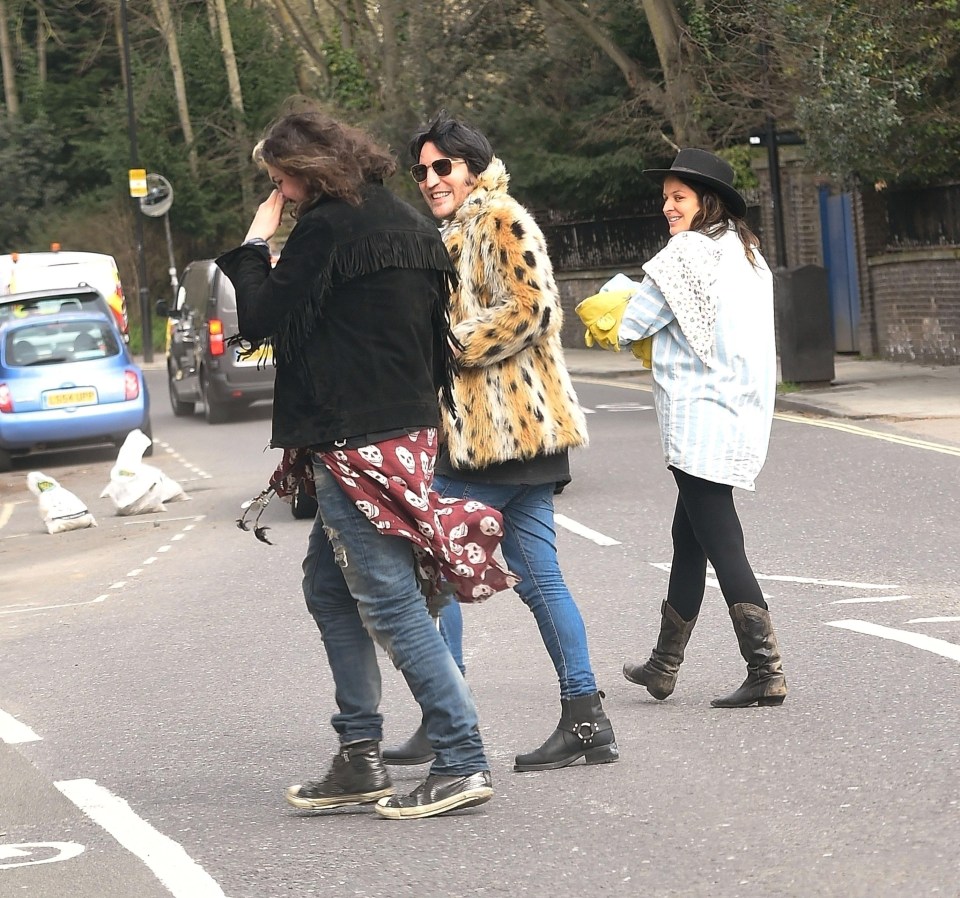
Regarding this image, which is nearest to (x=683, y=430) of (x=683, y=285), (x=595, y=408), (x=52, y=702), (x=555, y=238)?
(x=683, y=285)

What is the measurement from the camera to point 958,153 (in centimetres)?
2048

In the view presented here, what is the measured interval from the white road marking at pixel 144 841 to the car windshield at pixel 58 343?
45.1 feet

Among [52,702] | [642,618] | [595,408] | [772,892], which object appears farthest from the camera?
[595,408]

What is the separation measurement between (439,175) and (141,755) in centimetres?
215

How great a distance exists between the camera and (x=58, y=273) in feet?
90.5

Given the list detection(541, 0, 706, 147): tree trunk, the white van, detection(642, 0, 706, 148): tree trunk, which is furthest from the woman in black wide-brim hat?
the white van

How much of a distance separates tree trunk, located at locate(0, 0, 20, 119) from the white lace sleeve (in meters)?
50.5

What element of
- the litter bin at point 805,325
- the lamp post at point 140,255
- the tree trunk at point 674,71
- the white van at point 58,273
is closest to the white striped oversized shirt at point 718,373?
the litter bin at point 805,325

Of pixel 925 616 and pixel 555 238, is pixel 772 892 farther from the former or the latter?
pixel 555 238

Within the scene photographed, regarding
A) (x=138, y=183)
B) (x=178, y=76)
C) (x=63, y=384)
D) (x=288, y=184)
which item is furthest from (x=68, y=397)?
(x=178, y=76)

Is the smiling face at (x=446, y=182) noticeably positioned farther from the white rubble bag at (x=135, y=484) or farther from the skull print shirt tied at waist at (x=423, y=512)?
the white rubble bag at (x=135, y=484)

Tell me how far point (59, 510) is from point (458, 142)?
8940mm

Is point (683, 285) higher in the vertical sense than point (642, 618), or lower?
higher

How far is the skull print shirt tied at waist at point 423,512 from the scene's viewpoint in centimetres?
481
